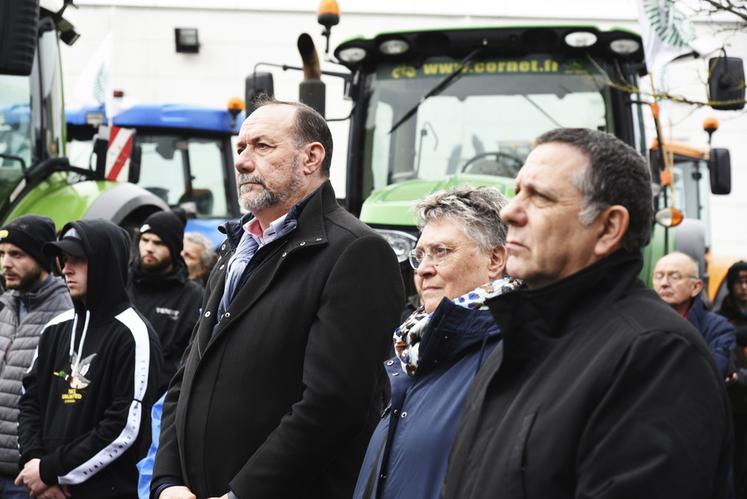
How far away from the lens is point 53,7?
958cm

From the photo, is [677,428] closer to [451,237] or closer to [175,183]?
[451,237]

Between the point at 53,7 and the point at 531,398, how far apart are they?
315 inches

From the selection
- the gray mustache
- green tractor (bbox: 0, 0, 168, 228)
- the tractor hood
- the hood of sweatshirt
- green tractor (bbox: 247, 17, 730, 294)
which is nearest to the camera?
the gray mustache

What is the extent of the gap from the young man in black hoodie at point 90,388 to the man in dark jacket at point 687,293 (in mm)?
3425

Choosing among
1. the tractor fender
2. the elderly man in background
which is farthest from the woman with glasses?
the tractor fender

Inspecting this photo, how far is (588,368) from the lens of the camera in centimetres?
236

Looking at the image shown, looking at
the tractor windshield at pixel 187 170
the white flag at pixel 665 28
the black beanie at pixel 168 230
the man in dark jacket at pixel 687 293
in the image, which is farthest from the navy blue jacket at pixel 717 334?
the tractor windshield at pixel 187 170

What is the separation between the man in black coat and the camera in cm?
348

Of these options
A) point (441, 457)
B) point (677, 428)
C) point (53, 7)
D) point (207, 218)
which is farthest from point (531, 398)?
point (207, 218)

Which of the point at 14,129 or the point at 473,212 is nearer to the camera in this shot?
the point at 473,212

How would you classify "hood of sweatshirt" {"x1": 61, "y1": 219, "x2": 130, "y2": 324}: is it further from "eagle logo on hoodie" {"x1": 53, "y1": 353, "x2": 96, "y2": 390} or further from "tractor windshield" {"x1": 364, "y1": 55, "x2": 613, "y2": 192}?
"tractor windshield" {"x1": 364, "y1": 55, "x2": 613, "y2": 192}

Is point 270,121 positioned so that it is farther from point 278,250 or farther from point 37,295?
point 37,295

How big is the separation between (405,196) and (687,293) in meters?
1.91

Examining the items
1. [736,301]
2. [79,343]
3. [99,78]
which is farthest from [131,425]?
[99,78]
